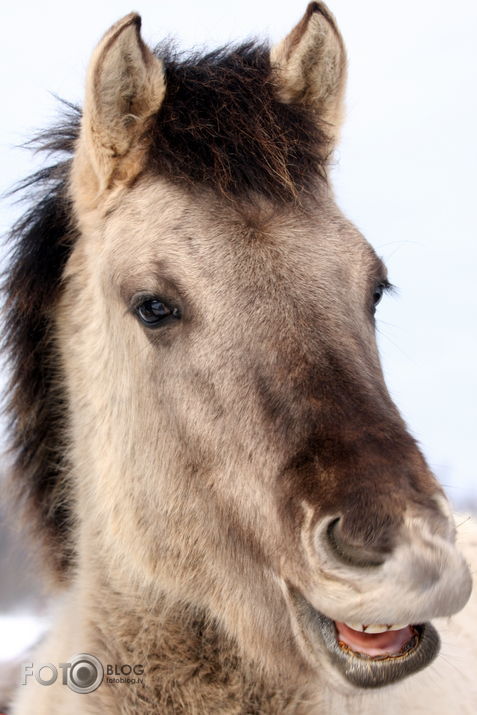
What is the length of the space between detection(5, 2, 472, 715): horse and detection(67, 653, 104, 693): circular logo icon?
0.01 metres

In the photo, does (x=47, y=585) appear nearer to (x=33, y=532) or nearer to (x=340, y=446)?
(x=33, y=532)

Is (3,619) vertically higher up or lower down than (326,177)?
lower down

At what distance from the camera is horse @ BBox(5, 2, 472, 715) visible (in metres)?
2.80

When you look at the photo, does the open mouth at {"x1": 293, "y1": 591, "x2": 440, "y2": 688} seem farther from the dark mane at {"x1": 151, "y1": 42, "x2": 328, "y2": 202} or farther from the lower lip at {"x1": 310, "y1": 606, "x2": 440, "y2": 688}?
the dark mane at {"x1": 151, "y1": 42, "x2": 328, "y2": 202}

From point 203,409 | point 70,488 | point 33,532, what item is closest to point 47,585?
point 33,532

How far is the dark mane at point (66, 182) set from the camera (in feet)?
12.3

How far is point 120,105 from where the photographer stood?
382 cm

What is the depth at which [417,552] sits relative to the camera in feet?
8.24

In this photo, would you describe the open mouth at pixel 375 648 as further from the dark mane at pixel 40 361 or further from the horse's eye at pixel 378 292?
the dark mane at pixel 40 361

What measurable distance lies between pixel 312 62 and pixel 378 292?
134 cm

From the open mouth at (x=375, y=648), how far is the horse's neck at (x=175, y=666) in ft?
2.05

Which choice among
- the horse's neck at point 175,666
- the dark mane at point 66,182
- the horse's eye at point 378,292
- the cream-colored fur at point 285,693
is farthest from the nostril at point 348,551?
the dark mane at point 66,182

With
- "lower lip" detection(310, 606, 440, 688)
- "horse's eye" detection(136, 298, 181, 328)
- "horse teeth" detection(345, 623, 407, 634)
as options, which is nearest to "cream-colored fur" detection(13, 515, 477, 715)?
"lower lip" detection(310, 606, 440, 688)

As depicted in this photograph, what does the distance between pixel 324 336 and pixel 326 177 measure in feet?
4.01
